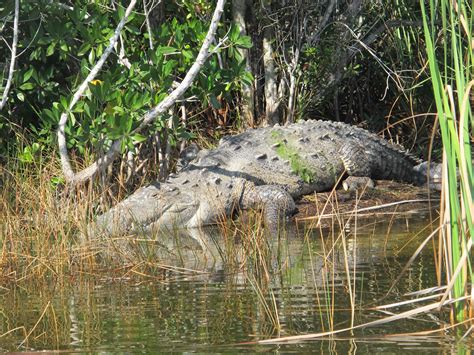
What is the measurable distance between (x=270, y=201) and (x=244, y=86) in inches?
80.1

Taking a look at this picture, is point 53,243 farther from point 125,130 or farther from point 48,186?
point 125,130

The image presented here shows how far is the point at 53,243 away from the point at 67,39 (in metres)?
3.30

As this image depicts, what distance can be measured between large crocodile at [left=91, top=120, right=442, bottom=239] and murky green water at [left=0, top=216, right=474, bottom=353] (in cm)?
224

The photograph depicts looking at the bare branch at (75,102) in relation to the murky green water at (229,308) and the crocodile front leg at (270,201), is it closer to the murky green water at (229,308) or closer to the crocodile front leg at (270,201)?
the crocodile front leg at (270,201)

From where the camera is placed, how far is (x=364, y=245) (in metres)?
6.86

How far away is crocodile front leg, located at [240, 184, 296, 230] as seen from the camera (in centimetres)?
877

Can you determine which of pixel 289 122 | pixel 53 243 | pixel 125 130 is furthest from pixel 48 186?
pixel 289 122

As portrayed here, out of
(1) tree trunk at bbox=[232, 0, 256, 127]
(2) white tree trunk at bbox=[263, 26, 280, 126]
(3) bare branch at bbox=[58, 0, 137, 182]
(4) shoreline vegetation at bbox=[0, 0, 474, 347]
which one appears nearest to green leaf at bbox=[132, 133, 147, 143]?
(4) shoreline vegetation at bbox=[0, 0, 474, 347]

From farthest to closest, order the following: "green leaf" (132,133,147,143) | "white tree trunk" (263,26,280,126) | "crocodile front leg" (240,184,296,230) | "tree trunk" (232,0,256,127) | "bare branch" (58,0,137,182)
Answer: "white tree trunk" (263,26,280,126), "tree trunk" (232,0,256,127), "crocodile front leg" (240,184,296,230), "green leaf" (132,133,147,143), "bare branch" (58,0,137,182)

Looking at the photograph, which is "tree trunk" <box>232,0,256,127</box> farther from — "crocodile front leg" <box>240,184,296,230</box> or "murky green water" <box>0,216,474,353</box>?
"murky green water" <box>0,216,474,353</box>

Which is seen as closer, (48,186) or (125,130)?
(48,186)

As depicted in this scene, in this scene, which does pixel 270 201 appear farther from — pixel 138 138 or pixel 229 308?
pixel 229 308

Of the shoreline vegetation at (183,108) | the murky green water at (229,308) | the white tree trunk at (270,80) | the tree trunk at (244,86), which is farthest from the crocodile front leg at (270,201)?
the murky green water at (229,308)

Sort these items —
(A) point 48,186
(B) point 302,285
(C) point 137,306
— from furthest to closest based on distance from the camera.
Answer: (A) point 48,186 < (B) point 302,285 < (C) point 137,306
